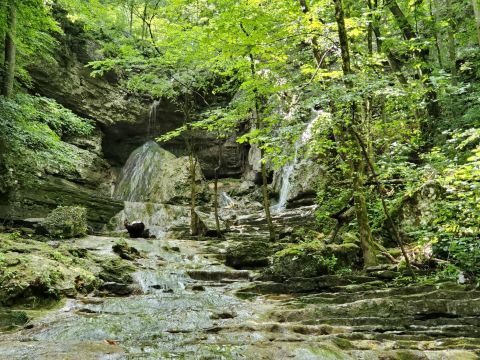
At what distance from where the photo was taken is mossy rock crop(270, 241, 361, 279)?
741 cm

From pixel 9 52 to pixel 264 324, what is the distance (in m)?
10.4

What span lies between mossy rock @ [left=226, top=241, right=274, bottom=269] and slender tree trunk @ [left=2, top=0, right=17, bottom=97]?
24.1 ft

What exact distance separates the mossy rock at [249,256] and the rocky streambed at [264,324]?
183 cm

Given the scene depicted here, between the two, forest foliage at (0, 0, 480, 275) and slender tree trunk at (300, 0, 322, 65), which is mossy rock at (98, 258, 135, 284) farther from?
slender tree trunk at (300, 0, 322, 65)

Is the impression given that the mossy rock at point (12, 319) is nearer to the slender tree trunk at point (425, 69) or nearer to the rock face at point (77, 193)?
the rock face at point (77, 193)

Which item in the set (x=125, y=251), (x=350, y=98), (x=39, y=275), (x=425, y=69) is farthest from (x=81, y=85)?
(x=350, y=98)

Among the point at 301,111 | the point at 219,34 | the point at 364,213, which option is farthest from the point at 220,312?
the point at 219,34

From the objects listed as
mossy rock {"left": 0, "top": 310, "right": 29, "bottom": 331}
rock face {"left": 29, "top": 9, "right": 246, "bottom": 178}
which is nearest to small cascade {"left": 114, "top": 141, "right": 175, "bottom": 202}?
rock face {"left": 29, "top": 9, "right": 246, "bottom": 178}

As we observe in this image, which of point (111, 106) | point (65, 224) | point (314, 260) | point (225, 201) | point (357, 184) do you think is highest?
point (111, 106)

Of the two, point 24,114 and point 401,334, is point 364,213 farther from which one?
point 24,114

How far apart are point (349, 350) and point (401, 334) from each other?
1023 mm

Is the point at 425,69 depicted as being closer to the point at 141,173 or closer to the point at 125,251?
the point at 125,251

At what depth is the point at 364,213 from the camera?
6910mm

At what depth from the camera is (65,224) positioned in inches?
458
